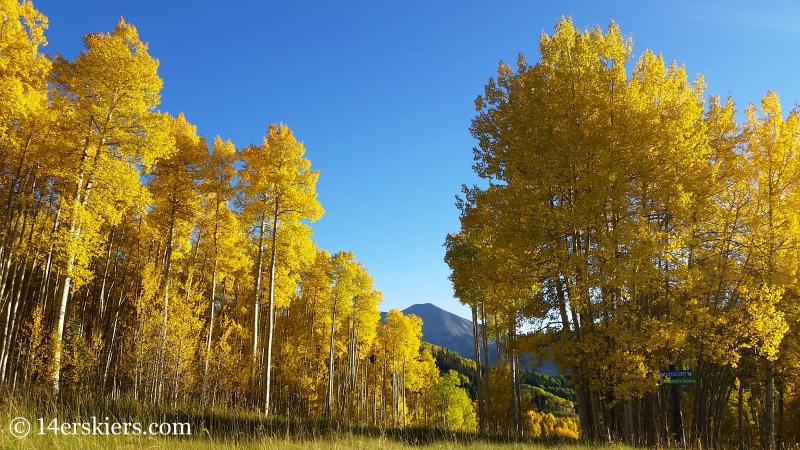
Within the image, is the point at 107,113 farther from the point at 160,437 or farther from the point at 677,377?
the point at 677,377

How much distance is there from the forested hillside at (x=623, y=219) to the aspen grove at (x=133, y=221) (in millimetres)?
8103

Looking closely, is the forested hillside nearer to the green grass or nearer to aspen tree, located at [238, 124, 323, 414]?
the green grass

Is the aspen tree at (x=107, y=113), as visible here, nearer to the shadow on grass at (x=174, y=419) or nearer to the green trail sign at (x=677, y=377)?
the shadow on grass at (x=174, y=419)

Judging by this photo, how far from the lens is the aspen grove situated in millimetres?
10914

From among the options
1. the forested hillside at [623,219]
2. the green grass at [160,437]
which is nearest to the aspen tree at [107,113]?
the green grass at [160,437]

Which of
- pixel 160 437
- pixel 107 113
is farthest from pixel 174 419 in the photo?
pixel 107 113

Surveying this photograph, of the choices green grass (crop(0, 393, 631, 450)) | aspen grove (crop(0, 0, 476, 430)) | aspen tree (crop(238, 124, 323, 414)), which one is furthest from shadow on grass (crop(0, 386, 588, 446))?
aspen tree (crop(238, 124, 323, 414))

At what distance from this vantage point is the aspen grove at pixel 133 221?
10.9 metres

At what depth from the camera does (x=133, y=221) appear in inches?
821

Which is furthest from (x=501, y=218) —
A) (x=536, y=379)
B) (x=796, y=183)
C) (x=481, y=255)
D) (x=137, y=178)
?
(x=536, y=379)

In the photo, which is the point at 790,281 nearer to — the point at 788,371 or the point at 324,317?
the point at 788,371

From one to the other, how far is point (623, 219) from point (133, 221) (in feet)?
70.0

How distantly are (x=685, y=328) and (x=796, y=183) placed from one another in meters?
6.08

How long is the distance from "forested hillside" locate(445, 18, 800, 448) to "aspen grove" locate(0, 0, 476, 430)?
8103mm
